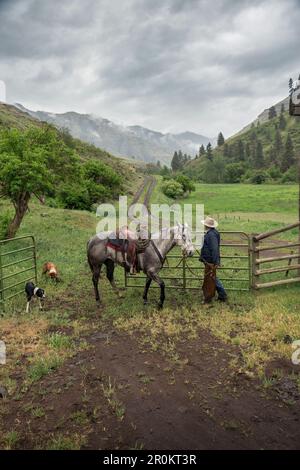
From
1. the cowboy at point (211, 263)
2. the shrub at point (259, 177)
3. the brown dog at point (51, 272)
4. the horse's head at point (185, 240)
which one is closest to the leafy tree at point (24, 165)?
the brown dog at point (51, 272)

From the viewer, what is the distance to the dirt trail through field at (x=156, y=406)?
447 centimetres

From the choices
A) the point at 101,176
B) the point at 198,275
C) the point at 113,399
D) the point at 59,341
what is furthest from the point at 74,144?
the point at 113,399

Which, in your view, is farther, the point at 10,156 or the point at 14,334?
the point at 10,156

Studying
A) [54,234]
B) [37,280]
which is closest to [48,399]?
[37,280]

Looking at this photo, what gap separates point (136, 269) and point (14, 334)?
11.8ft

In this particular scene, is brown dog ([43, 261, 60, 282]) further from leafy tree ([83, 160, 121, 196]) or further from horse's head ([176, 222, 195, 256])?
leafy tree ([83, 160, 121, 196])

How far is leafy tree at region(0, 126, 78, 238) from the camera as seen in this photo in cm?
1673

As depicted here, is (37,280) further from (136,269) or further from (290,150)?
(290,150)

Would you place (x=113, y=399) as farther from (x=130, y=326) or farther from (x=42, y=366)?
(x=130, y=326)

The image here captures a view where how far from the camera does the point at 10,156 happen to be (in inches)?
665

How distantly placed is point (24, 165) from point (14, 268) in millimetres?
5705

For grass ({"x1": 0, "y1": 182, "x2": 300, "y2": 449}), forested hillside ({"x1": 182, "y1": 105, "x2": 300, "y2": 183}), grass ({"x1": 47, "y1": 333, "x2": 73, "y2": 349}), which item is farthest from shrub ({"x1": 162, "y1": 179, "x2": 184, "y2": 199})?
grass ({"x1": 47, "y1": 333, "x2": 73, "y2": 349})

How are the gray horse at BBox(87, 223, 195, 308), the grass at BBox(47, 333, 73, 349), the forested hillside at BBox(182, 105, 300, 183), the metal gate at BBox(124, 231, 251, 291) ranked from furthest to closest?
the forested hillside at BBox(182, 105, 300, 183), the metal gate at BBox(124, 231, 251, 291), the gray horse at BBox(87, 223, 195, 308), the grass at BBox(47, 333, 73, 349)

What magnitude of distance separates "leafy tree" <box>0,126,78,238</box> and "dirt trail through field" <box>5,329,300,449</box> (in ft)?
40.2
